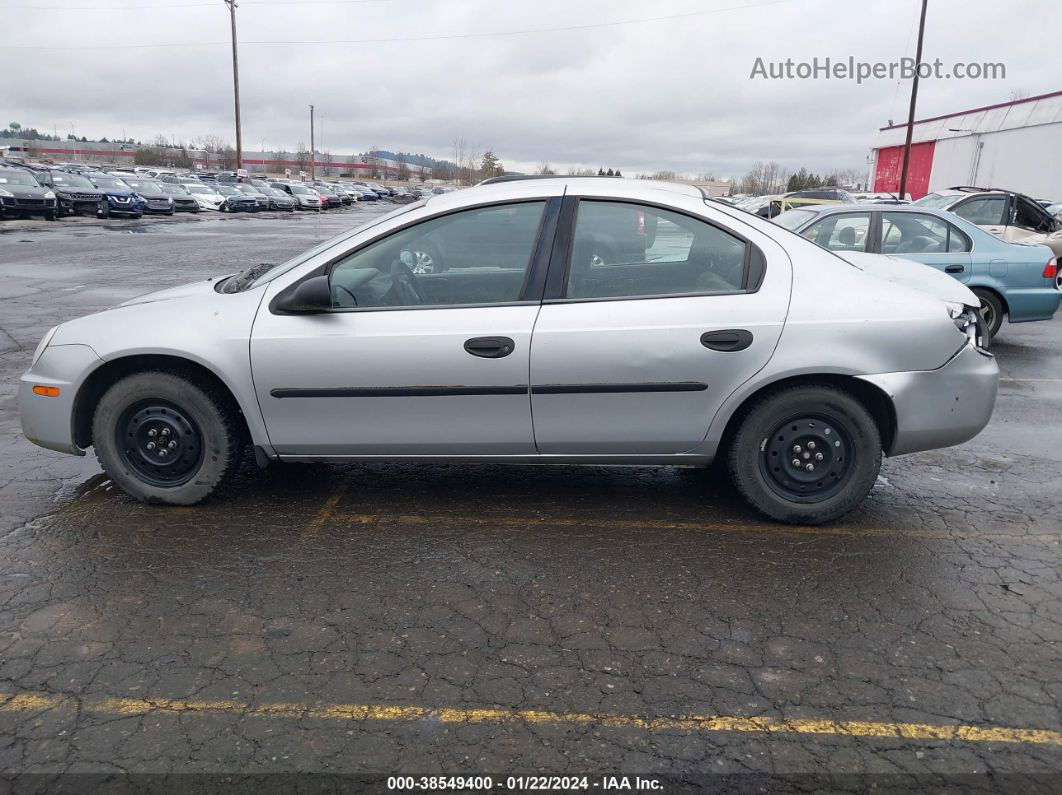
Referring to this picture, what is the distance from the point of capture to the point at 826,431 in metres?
4.14

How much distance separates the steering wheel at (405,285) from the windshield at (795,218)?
Result: 5874mm

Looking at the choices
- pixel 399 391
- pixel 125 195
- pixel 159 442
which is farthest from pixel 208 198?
pixel 399 391

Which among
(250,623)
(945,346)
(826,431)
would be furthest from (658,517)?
(250,623)

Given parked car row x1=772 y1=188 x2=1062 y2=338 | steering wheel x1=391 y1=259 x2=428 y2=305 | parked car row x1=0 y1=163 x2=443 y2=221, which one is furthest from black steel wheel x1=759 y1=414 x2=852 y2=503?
parked car row x1=0 y1=163 x2=443 y2=221

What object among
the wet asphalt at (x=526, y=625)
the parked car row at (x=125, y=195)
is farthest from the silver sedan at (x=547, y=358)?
the parked car row at (x=125, y=195)

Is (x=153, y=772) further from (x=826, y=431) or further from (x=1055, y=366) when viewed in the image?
(x=1055, y=366)

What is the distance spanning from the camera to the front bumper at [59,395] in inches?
168

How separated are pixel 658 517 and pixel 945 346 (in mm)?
1624

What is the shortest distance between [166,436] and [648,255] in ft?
8.68

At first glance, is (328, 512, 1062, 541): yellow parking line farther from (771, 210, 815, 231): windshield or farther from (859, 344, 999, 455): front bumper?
(771, 210, 815, 231): windshield

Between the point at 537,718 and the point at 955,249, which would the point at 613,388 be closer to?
the point at 537,718

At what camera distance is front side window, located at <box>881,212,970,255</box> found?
866 cm

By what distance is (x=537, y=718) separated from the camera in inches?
108

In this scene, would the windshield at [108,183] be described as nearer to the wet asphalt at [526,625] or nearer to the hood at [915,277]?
the wet asphalt at [526,625]
